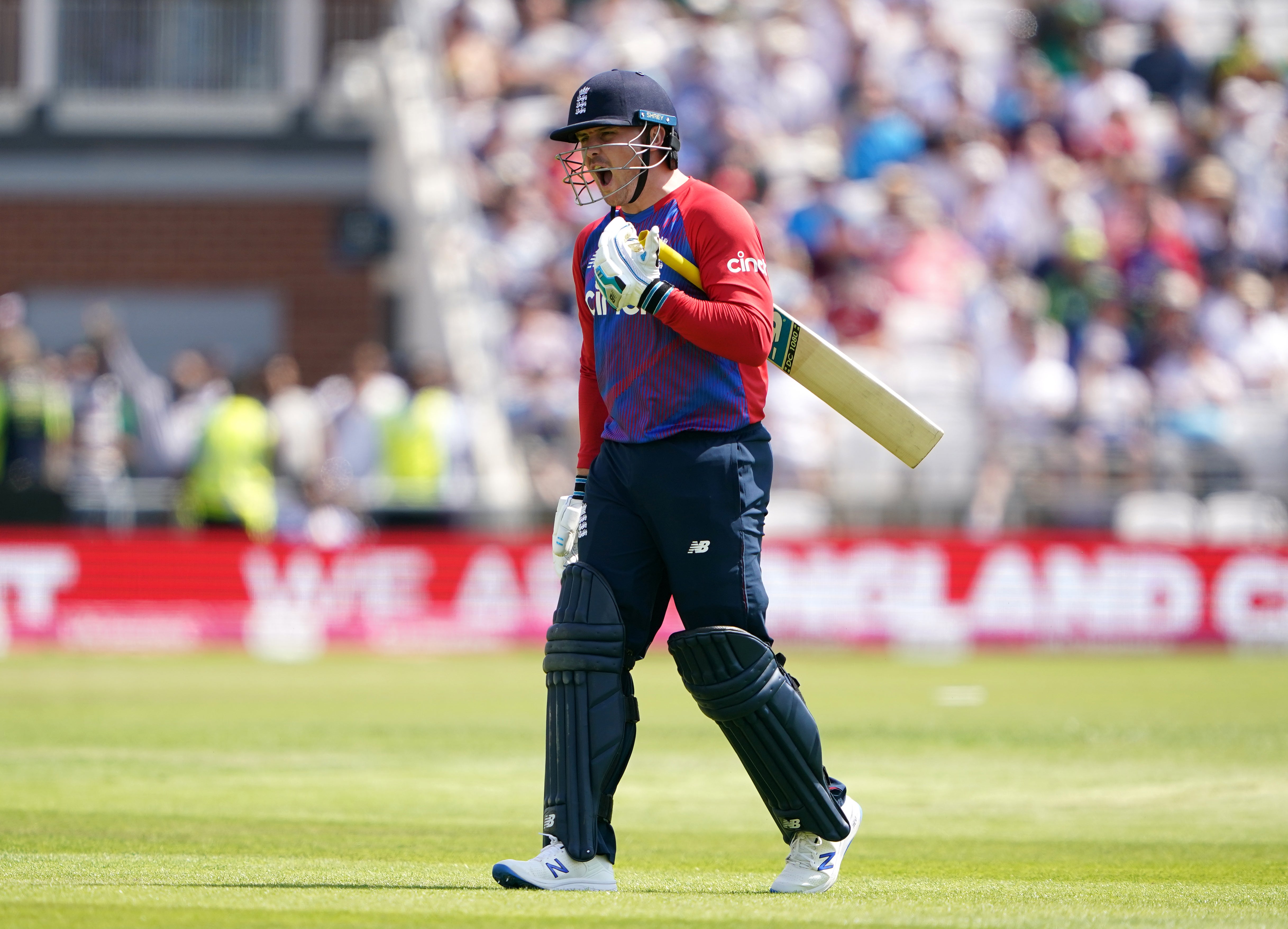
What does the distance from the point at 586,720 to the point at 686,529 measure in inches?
22.6

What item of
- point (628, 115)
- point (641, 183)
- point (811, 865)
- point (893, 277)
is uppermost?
point (893, 277)

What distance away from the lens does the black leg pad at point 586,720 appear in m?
5.13

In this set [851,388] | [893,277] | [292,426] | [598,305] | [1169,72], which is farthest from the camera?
[1169,72]

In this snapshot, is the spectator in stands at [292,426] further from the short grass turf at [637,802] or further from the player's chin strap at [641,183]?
the player's chin strap at [641,183]

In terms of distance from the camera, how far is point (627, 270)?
515 cm

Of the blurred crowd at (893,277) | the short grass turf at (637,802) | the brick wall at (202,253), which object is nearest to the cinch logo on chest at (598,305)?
the short grass turf at (637,802)

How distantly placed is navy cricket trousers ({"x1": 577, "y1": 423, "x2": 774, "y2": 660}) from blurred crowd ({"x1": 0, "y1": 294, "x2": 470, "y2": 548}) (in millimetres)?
10093

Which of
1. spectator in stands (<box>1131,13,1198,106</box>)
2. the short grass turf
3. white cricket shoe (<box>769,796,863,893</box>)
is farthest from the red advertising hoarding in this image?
white cricket shoe (<box>769,796,863,893</box>)

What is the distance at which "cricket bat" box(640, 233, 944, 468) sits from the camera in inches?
222

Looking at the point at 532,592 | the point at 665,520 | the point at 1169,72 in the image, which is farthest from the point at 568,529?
the point at 1169,72

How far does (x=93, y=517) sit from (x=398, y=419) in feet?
8.29

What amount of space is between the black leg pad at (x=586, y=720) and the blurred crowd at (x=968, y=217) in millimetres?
10150

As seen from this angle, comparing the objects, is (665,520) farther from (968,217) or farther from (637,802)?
(968,217)

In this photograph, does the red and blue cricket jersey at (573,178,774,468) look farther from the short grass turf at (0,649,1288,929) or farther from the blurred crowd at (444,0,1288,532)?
the blurred crowd at (444,0,1288,532)
